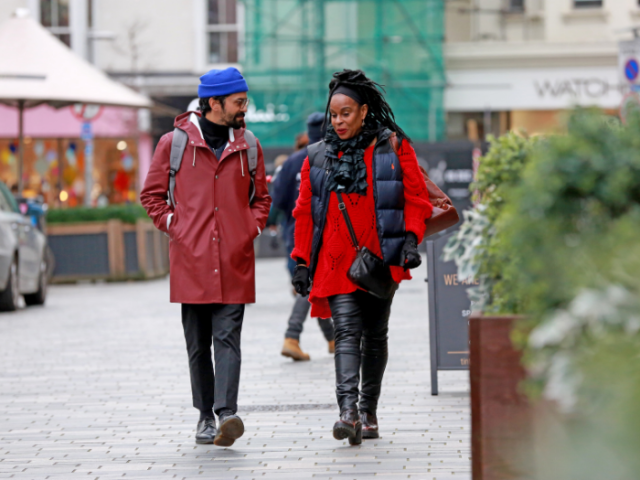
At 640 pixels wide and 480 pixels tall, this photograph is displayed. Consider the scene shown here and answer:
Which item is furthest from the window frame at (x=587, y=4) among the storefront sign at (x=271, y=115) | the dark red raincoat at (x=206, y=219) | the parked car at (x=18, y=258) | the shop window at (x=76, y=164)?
the dark red raincoat at (x=206, y=219)

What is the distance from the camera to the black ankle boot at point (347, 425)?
555cm

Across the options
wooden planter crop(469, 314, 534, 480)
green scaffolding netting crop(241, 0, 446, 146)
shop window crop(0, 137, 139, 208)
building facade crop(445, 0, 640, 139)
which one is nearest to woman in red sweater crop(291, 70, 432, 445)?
wooden planter crop(469, 314, 534, 480)

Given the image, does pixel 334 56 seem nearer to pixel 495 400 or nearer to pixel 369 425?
pixel 369 425

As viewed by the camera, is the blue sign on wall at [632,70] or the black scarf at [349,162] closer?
the black scarf at [349,162]

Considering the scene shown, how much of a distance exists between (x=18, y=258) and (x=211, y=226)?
9.74m

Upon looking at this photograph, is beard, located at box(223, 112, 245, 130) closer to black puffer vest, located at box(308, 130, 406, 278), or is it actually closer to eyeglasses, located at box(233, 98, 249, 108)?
eyeglasses, located at box(233, 98, 249, 108)

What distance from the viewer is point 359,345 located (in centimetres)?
584

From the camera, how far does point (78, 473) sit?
5355 mm

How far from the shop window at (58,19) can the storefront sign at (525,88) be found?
1208 centimetres

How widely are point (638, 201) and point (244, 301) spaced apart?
137 inches

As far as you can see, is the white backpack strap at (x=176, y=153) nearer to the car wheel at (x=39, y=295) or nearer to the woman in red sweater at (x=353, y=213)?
the woman in red sweater at (x=353, y=213)

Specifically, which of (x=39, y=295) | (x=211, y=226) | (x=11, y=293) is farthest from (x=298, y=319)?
(x=39, y=295)

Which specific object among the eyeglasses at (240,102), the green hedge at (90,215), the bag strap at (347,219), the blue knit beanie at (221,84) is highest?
the blue knit beanie at (221,84)

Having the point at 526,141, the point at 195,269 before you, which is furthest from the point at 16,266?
the point at 526,141
